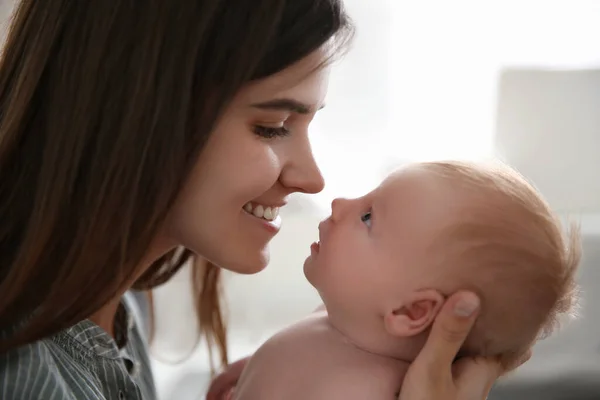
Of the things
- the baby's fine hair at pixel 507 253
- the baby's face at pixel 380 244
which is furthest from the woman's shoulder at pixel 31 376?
the baby's fine hair at pixel 507 253

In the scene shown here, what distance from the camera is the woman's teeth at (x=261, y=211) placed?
3.08 ft

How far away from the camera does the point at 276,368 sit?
0.92m

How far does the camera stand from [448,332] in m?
0.83

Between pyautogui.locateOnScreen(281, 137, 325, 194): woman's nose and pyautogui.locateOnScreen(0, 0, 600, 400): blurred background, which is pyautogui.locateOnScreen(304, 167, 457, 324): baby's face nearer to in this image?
pyautogui.locateOnScreen(281, 137, 325, 194): woman's nose

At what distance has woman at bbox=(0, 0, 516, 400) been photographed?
29.7 inches

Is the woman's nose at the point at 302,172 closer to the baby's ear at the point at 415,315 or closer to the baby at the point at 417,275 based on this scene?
the baby at the point at 417,275

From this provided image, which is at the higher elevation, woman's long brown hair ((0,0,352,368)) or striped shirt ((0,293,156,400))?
woman's long brown hair ((0,0,352,368))

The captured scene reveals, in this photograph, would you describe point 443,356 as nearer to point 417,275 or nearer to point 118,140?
point 417,275

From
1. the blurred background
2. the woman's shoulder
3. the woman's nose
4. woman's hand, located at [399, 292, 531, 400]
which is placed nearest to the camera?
the woman's shoulder

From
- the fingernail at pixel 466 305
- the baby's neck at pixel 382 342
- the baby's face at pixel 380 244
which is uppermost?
the baby's face at pixel 380 244

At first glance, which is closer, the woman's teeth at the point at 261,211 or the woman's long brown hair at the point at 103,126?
the woman's long brown hair at the point at 103,126

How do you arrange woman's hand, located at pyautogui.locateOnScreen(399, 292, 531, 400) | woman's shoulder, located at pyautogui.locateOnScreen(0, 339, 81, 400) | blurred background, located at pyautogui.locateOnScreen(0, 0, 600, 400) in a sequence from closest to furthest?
woman's shoulder, located at pyautogui.locateOnScreen(0, 339, 81, 400)
woman's hand, located at pyautogui.locateOnScreen(399, 292, 531, 400)
blurred background, located at pyautogui.locateOnScreen(0, 0, 600, 400)

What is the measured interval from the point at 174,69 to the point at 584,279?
1.10m

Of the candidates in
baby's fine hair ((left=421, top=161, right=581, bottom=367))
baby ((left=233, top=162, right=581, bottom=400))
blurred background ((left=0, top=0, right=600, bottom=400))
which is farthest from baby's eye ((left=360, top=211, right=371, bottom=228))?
blurred background ((left=0, top=0, right=600, bottom=400))
